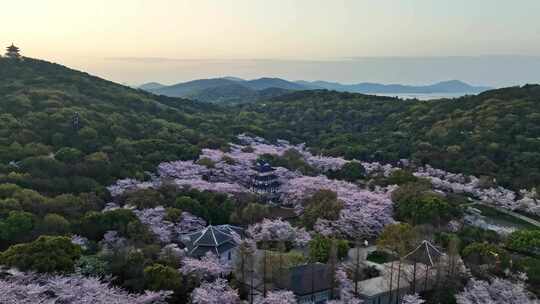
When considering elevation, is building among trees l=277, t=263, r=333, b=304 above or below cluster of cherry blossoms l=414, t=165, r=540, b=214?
above

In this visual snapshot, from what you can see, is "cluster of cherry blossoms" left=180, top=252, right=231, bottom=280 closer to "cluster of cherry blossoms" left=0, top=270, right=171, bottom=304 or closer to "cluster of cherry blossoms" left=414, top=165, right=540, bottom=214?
"cluster of cherry blossoms" left=0, top=270, right=171, bottom=304

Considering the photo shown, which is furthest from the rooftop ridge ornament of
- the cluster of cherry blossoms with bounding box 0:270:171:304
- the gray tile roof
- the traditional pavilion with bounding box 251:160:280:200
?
the traditional pavilion with bounding box 251:160:280:200

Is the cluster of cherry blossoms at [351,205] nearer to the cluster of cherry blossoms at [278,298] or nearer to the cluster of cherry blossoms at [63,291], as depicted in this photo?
the cluster of cherry blossoms at [278,298]

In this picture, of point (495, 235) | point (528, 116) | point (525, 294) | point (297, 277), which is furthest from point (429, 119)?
point (297, 277)

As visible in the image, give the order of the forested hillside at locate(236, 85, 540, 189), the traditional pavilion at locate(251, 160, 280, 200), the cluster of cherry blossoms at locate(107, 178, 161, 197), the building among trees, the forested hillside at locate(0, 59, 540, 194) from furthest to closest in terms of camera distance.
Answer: the forested hillside at locate(236, 85, 540, 189)
the traditional pavilion at locate(251, 160, 280, 200)
the forested hillside at locate(0, 59, 540, 194)
the cluster of cherry blossoms at locate(107, 178, 161, 197)
the building among trees

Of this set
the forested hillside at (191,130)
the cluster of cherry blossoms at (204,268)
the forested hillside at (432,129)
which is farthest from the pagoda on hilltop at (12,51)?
the cluster of cherry blossoms at (204,268)
